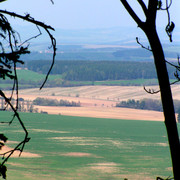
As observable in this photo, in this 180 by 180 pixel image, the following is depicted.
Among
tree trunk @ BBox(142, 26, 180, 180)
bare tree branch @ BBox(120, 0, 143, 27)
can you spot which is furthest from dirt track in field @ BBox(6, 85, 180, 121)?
tree trunk @ BBox(142, 26, 180, 180)

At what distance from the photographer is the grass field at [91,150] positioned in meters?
38.8

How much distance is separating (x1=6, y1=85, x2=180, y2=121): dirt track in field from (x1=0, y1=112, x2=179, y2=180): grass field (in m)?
5.14

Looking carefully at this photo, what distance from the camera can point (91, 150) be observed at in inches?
1984

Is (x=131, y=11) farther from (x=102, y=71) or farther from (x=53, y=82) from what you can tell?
(x=102, y=71)

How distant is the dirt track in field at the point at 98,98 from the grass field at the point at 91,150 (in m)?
5.14

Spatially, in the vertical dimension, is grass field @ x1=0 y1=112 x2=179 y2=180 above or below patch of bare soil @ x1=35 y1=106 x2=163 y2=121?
above

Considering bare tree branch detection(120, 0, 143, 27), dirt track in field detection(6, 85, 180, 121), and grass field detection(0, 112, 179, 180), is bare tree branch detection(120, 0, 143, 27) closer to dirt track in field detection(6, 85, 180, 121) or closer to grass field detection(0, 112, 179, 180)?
grass field detection(0, 112, 179, 180)

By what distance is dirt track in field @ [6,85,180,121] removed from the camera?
7616 centimetres

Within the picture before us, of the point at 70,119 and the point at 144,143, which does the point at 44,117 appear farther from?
the point at 144,143

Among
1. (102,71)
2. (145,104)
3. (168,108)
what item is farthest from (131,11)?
(102,71)

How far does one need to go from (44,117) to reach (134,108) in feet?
66.9

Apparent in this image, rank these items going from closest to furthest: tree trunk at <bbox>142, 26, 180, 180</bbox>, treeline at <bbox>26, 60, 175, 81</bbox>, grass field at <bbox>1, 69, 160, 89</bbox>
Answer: tree trunk at <bbox>142, 26, 180, 180</bbox> → grass field at <bbox>1, 69, 160, 89</bbox> → treeline at <bbox>26, 60, 175, 81</bbox>

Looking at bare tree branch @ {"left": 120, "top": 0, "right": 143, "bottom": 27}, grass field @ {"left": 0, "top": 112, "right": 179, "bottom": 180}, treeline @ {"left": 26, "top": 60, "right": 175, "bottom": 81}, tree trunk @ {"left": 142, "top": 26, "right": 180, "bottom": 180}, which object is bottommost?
treeline @ {"left": 26, "top": 60, "right": 175, "bottom": 81}

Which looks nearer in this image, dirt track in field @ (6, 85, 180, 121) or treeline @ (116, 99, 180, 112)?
dirt track in field @ (6, 85, 180, 121)
